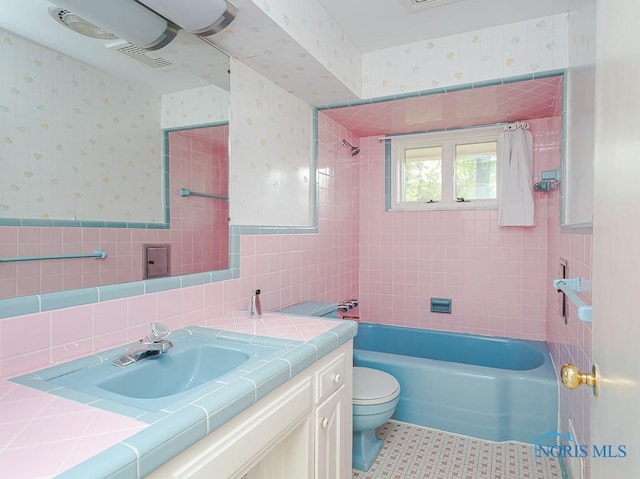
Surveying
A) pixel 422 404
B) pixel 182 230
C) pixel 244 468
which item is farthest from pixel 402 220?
pixel 244 468

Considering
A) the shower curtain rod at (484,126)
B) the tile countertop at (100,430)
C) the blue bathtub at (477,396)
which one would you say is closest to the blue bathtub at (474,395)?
the blue bathtub at (477,396)

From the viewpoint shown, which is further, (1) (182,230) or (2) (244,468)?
(1) (182,230)

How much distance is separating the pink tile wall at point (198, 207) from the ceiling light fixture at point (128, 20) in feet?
1.15

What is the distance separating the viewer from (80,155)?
1.19m

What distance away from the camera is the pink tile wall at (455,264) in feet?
9.39

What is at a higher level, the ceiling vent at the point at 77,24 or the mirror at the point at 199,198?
the ceiling vent at the point at 77,24

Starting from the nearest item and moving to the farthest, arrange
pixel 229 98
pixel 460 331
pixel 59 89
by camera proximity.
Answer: pixel 59 89 < pixel 229 98 < pixel 460 331

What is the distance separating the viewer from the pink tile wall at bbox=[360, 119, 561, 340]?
286 cm

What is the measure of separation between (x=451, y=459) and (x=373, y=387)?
0.54m

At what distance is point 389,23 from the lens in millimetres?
2072

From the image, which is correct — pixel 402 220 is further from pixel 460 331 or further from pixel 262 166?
pixel 262 166

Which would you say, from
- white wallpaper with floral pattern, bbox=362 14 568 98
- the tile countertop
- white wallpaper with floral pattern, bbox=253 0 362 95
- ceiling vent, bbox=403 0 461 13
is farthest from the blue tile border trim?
the tile countertop

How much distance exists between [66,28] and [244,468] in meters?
1.39

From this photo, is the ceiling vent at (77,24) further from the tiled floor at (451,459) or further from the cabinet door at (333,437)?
the tiled floor at (451,459)
